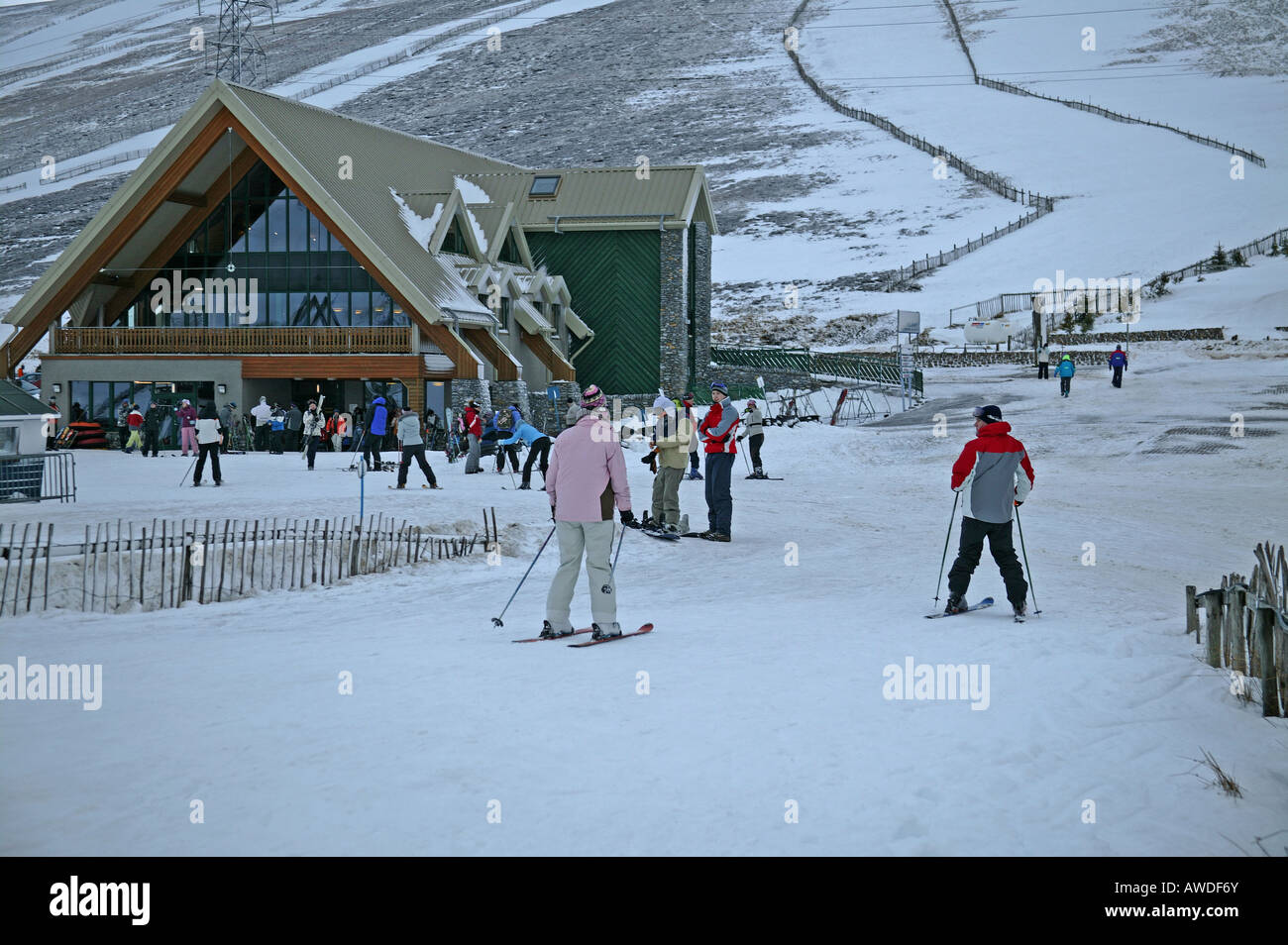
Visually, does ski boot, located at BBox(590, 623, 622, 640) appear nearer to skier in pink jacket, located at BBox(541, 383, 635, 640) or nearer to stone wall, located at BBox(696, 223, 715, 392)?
skier in pink jacket, located at BBox(541, 383, 635, 640)

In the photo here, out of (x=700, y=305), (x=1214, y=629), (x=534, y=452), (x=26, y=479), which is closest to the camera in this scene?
(x=1214, y=629)

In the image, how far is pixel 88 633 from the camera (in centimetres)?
1009

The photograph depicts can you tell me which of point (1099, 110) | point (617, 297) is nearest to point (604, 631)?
point (617, 297)

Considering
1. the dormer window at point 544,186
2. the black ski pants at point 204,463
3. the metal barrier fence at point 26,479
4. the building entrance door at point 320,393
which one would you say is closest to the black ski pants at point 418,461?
the black ski pants at point 204,463

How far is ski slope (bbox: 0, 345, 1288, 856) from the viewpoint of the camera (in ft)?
17.4

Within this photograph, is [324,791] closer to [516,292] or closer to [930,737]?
[930,737]

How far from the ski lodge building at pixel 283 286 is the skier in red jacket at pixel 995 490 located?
2207cm

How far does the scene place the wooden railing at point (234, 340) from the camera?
31.4 m

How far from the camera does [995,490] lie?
10016 millimetres

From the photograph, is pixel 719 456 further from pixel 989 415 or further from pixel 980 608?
pixel 989 415

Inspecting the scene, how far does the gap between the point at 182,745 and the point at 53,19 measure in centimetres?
20166

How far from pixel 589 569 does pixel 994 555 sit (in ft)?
11.3

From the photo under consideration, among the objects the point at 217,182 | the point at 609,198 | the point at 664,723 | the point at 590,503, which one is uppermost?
the point at 609,198

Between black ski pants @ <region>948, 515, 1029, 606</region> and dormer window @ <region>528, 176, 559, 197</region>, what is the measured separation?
102ft
